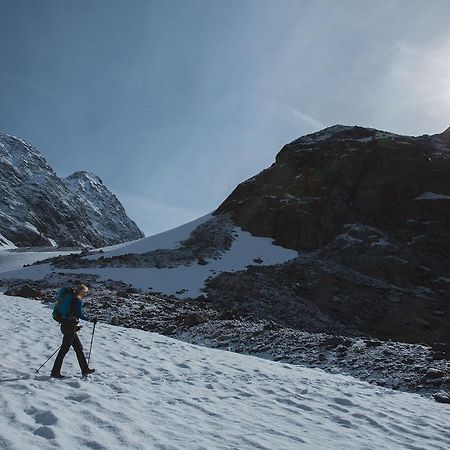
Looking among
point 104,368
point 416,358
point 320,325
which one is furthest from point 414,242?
point 104,368

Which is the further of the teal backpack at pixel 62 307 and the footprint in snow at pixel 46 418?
the teal backpack at pixel 62 307

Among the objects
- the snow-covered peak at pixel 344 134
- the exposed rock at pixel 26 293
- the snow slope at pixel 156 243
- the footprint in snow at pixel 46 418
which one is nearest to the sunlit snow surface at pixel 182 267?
the snow slope at pixel 156 243

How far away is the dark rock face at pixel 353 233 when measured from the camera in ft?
95.5

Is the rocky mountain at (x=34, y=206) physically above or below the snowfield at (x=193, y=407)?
above

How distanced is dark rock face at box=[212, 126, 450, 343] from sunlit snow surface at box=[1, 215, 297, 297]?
195 cm

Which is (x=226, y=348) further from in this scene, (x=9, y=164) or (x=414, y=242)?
(x=9, y=164)

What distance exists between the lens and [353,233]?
47.2 metres

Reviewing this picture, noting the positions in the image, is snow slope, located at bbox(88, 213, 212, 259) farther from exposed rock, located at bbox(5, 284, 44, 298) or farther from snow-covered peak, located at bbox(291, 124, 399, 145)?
snow-covered peak, located at bbox(291, 124, 399, 145)

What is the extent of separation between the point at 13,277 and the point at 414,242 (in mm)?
40070

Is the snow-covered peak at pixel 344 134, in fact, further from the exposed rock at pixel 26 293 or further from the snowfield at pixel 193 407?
the snowfield at pixel 193 407

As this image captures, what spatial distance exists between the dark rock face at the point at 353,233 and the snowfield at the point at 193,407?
14.3 m

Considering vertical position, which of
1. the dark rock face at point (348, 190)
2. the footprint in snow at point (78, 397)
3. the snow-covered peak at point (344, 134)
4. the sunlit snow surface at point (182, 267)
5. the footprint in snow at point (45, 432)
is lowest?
the footprint in snow at point (45, 432)

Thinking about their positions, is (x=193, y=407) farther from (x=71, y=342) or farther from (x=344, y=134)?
(x=344, y=134)

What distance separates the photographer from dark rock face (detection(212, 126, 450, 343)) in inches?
1145
